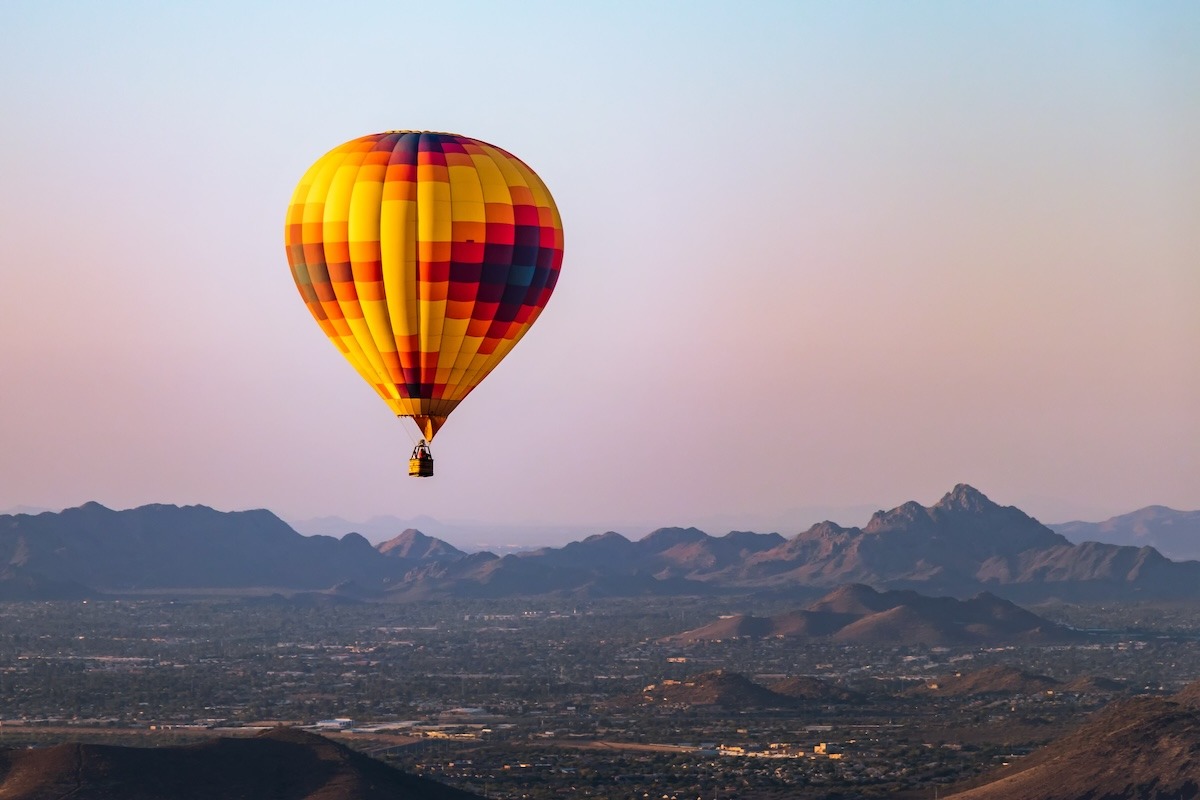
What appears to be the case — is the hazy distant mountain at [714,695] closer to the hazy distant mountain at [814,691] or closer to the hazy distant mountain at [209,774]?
the hazy distant mountain at [814,691]

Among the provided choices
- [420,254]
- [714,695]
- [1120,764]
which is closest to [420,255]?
[420,254]

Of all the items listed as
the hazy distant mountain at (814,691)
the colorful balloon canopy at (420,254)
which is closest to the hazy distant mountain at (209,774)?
the colorful balloon canopy at (420,254)

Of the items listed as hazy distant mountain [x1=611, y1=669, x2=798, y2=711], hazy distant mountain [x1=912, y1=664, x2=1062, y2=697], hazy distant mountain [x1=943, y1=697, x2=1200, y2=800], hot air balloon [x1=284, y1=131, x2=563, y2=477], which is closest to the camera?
hot air balloon [x1=284, y1=131, x2=563, y2=477]

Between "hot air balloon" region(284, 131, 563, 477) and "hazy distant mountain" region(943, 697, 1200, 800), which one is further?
"hazy distant mountain" region(943, 697, 1200, 800)

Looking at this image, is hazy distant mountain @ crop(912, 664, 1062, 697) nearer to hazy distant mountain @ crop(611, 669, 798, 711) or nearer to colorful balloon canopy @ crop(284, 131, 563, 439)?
hazy distant mountain @ crop(611, 669, 798, 711)

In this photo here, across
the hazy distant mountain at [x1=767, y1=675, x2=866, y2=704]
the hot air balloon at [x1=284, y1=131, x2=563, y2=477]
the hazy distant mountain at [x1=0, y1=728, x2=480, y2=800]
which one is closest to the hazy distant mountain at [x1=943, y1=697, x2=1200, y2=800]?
the hazy distant mountain at [x1=0, y1=728, x2=480, y2=800]

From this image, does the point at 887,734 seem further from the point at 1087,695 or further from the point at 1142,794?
the point at 1142,794
